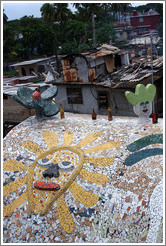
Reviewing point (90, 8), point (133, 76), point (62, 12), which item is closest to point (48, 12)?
point (62, 12)

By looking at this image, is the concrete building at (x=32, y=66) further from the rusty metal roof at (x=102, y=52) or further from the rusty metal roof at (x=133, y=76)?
the rusty metal roof at (x=133, y=76)

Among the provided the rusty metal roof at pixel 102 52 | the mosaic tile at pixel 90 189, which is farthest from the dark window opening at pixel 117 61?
the mosaic tile at pixel 90 189

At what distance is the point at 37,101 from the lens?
457 inches

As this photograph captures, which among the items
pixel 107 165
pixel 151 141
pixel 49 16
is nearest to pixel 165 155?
pixel 151 141

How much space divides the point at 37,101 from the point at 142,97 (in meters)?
4.66

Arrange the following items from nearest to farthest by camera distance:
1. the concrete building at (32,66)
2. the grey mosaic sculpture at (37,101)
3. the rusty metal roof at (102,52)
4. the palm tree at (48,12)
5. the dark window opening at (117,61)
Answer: the grey mosaic sculpture at (37,101) < the rusty metal roof at (102,52) < the dark window opening at (117,61) < the palm tree at (48,12) < the concrete building at (32,66)

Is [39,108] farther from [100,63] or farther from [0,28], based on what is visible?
[100,63]

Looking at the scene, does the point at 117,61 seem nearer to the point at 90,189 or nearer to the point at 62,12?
the point at 62,12

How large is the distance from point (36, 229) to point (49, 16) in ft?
76.5

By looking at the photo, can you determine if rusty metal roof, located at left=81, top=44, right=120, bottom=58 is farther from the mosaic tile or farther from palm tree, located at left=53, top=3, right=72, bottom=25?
palm tree, located at left=53, top=3, right=72, bottom=25

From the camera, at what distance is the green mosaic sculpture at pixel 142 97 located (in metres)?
9.80

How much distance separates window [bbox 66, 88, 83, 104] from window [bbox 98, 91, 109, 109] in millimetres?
1418

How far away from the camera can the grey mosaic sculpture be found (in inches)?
456

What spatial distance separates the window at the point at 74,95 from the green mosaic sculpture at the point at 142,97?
7371 millimetres
